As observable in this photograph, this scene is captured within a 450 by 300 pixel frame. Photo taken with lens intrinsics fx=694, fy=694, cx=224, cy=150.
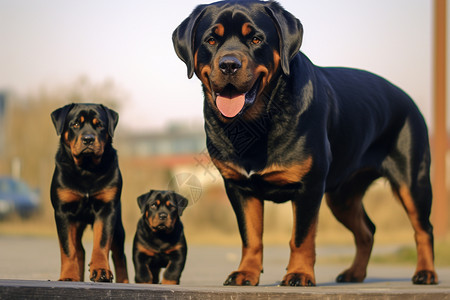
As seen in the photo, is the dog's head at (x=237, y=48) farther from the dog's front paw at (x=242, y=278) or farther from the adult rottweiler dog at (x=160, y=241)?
the adult rottweiler dog at (x=160, y=241)

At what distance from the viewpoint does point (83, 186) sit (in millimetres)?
4738

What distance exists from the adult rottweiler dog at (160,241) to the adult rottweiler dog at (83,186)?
570 millimetres

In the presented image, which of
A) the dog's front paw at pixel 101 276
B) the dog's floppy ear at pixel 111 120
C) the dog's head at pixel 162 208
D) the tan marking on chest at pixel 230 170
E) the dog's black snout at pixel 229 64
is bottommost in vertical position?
the dog's front paw at pixel 101 276

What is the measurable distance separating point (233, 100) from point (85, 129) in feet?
3.82

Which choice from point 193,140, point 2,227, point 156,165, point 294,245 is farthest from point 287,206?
point 193,140

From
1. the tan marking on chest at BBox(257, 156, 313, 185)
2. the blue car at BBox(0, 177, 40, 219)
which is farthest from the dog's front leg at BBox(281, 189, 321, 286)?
the blue car at BBox(0, 177, 40, 219)

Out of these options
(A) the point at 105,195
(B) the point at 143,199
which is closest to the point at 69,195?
(A) the point at 105,195

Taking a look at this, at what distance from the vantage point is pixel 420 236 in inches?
221

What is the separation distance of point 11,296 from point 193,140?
212 ft

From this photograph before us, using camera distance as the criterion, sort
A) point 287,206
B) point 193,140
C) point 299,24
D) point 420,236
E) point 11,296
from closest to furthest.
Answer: point 11,296, point 299,24, point 420,236, point 287,206, point 193,140

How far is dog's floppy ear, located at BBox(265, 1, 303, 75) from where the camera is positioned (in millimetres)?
4355

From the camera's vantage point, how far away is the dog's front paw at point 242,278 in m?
4.50

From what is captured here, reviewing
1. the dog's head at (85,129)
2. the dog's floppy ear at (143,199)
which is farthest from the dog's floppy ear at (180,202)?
the dog's head at (85,129)

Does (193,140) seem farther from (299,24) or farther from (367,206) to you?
(299,24)
